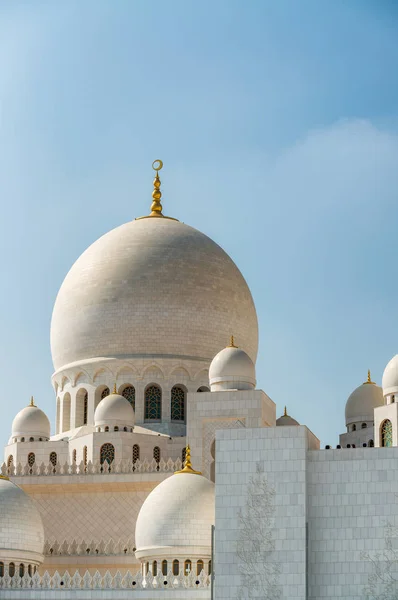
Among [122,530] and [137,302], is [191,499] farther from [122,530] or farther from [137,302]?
[137,302]

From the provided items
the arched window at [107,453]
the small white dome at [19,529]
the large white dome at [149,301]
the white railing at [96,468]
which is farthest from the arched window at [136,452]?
the small white dome at [19,529]

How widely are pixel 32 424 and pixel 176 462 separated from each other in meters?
4.75

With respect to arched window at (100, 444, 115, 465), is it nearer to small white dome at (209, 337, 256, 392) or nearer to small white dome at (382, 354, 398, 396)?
small white dome at (209, 337, 256, 392)

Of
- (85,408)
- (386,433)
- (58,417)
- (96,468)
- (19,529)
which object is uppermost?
(85,408)

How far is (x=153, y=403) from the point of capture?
36.3 m

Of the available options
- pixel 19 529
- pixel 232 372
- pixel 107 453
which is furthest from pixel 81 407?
pixel 19 529

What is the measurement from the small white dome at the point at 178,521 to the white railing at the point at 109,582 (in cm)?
59

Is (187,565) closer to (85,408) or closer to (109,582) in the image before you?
(109,582)

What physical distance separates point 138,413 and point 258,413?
4740 millimetres

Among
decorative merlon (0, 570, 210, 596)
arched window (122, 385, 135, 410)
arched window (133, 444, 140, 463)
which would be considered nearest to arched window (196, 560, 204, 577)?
decorative merlon (0, 570, 210, 596)

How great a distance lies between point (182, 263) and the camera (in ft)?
123

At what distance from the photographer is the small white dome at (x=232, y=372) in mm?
33438

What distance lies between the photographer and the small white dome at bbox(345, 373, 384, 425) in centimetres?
3706

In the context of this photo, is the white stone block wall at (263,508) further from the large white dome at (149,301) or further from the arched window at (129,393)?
the large white dome at (149,301)
